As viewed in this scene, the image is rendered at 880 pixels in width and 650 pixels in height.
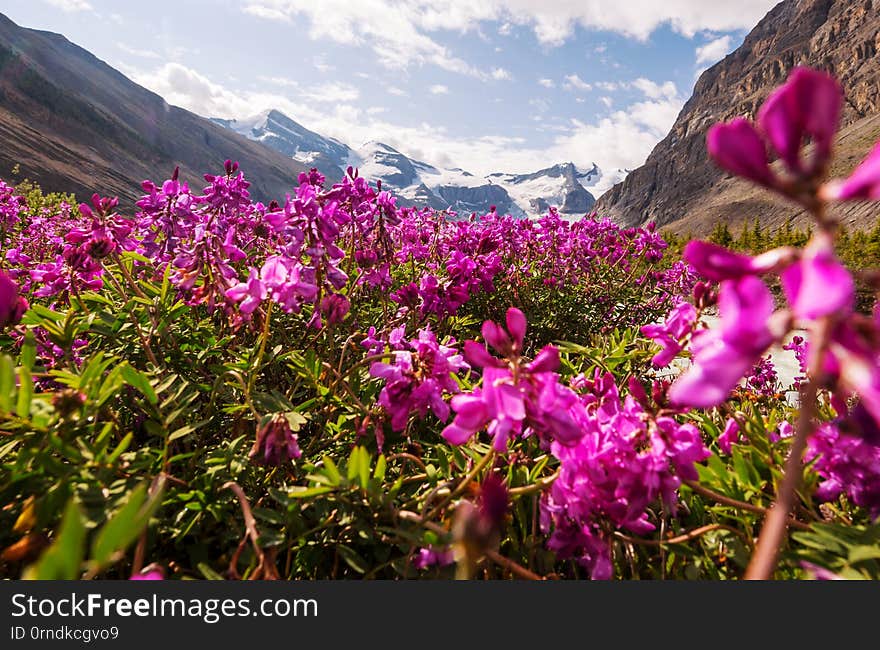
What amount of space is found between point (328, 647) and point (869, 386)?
2.88 feet

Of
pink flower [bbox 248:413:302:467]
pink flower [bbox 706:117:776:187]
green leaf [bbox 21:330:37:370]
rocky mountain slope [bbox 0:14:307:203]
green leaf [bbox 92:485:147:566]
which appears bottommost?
pink flower [bbox 248:413:302:467]

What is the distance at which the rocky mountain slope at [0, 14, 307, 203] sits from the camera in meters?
62.1

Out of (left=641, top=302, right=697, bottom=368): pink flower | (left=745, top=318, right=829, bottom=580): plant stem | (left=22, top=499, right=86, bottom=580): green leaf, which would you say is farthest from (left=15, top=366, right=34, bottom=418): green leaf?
(left=641, top=302, right=697, bottom=368): pink flower

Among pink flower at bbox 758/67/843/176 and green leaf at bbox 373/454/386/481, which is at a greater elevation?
pink flower at bbox 758/67/843/176

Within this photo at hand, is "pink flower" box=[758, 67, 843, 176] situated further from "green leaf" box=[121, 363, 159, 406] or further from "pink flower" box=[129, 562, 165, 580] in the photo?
"green leaf" box=[121, 363, 159, 406]

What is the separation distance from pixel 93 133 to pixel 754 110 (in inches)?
4804

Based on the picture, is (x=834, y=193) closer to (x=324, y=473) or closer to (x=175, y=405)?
(x=324, y=473)

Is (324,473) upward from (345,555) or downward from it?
upward

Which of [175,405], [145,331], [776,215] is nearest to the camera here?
[175,405]

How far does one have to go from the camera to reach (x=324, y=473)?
44.8 inches

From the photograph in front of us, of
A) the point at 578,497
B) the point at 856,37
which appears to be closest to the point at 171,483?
the point at 578,497

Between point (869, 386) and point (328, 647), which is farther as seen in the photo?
point (328, 647)

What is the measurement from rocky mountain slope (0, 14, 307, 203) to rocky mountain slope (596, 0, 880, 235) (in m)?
83.1

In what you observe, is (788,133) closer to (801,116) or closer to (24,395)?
(801,116)
